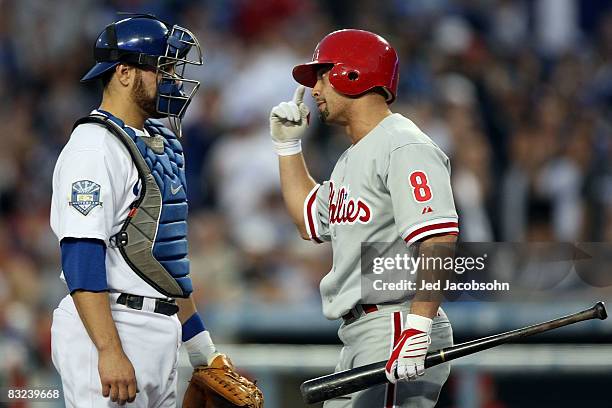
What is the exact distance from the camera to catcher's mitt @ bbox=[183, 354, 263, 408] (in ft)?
13.4

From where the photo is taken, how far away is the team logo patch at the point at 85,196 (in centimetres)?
367

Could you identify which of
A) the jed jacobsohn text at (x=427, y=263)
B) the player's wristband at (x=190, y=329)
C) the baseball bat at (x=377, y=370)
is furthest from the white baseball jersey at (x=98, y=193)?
the jed jacobsohn text at (x=427, y=263)

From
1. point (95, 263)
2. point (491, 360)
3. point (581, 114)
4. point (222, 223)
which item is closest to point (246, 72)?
point (222, 223)

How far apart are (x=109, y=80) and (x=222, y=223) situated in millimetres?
4256

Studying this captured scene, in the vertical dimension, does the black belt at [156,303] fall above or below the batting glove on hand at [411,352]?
above

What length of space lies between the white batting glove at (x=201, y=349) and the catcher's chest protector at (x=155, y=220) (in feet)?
0.95

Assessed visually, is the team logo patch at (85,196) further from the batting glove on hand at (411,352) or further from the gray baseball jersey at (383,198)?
the batting glove on hand at (411,352)

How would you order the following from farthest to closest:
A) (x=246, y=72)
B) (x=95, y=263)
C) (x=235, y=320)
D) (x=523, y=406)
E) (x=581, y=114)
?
1. (x=246, y=72)
2. (x=581, y=114)
3. (x=235, y=320)
4. (x=523, y=406)
5. (x=95, y=263)

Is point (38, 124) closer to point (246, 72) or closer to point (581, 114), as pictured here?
point (246, 72)

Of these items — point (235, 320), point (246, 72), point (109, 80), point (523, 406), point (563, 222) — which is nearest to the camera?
point (109, 80)

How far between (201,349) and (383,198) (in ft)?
2.92

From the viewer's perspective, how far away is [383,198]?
3.95 metres

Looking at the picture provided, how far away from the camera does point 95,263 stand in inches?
144

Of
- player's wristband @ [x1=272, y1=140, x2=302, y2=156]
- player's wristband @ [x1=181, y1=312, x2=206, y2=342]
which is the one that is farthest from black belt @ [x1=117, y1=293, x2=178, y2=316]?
player's wristband @ [x1=272, y1=140, x2=302, y2=156]
